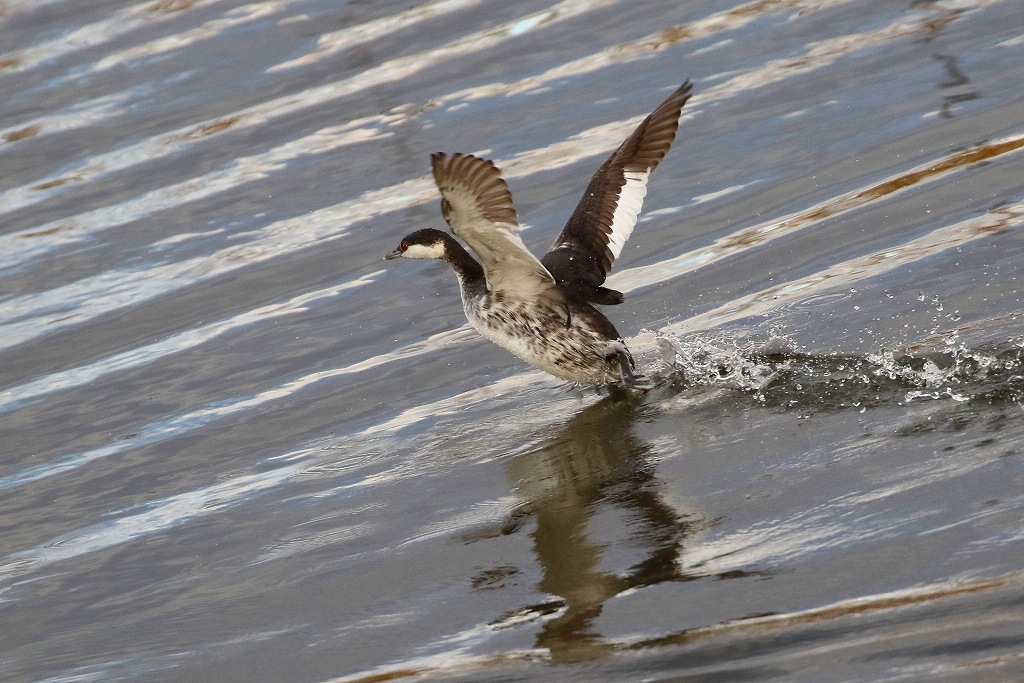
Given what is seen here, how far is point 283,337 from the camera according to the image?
8570mm

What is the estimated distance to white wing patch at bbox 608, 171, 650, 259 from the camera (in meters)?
7.47

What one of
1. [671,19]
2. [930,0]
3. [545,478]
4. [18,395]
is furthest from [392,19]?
[545,478]

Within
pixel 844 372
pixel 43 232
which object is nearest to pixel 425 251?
pixel 844 372

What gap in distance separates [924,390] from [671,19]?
7743 mm

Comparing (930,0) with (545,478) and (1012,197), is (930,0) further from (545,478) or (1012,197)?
(545,478)

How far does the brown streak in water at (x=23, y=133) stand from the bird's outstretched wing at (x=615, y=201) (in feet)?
24.5

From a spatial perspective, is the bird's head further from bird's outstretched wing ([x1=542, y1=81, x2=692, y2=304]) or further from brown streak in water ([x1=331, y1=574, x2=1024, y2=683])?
brown streak in water ([x1=331, y1=574, x2=1024, y2=683])

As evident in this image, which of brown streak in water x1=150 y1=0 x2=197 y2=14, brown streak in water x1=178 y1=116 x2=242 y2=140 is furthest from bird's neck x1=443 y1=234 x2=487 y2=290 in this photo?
brown streak in water x1=150 y1=0 x2=197 y2=14

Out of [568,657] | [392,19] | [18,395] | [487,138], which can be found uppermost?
[392,19]

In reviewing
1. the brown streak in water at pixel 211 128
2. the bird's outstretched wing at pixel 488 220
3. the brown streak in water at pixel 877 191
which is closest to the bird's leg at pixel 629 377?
the bird's outstretched wing at pixel 488 220

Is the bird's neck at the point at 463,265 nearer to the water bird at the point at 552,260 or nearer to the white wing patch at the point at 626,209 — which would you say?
the water bird at the point at 552,260

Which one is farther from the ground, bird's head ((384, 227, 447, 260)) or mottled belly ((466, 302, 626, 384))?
bird's head ((384, 227, 447, 260))

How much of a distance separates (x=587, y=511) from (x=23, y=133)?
31.2ft

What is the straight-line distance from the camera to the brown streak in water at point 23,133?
1306cm
